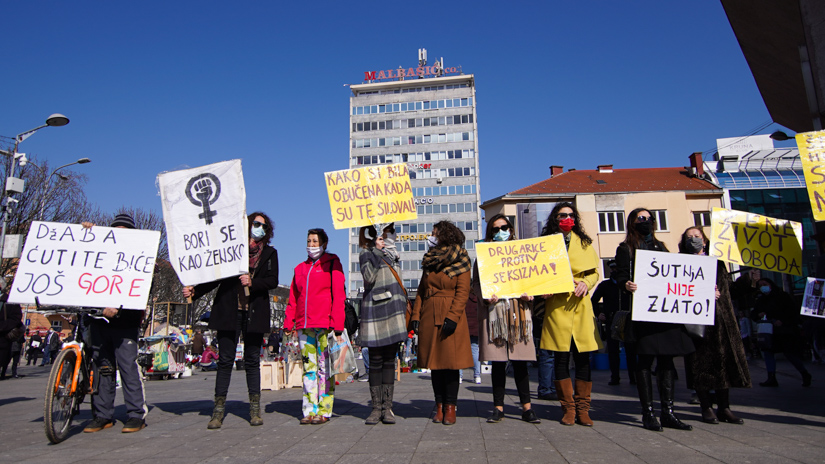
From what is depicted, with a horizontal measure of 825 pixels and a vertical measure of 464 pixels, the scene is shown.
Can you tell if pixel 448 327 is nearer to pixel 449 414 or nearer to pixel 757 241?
pixel 449 414

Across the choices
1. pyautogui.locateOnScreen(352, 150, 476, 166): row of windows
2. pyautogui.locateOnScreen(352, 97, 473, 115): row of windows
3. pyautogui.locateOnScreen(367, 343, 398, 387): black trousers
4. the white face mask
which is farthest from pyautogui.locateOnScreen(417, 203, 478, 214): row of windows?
pyautogui.locateOnScreen(367, 343, 398, 387): black trousers

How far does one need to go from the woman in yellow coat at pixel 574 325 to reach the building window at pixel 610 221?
1627 inches

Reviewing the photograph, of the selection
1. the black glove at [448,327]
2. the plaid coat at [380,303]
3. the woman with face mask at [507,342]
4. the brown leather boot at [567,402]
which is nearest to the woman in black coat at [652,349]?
the brown leather boot at [567,402]

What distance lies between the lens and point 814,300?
6293 mm

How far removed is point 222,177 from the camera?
6129 mm

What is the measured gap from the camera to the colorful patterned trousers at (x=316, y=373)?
590cm

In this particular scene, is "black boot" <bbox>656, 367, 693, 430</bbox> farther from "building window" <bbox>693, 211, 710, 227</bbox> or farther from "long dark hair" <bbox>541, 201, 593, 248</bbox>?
"building window" <bbox>693, 211, 710, 227</bbox>

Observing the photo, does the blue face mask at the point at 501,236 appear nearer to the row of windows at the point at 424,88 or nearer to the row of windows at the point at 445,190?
the row of windows at the point at 445,190

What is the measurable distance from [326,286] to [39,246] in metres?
2.84

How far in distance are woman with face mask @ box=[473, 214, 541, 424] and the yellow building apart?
38836 mm

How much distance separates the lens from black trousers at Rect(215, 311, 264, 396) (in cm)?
586

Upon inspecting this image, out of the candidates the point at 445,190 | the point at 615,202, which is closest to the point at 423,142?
the point at 445,190

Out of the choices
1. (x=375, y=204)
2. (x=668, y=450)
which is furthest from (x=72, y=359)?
(x=668, y=450)

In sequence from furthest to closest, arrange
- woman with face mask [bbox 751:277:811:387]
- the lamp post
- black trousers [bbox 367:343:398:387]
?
the lamp post, woman with face mask [bbox 751:277:811:387], black trousers [bbox 367:343:398:387]
